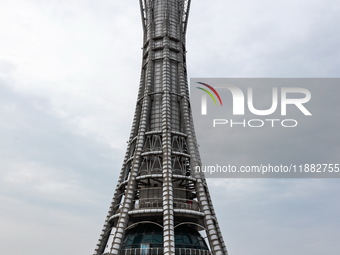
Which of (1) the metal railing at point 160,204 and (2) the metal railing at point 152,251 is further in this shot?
(1) the metal railing at point 160,204

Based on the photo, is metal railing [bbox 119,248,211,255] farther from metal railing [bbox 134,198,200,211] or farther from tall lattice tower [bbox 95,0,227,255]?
metal railing [bbox 134,198,200,211]

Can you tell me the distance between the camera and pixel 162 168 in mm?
81062

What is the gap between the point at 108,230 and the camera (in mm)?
82375

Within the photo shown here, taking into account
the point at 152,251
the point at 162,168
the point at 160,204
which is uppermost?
the point at 162,168

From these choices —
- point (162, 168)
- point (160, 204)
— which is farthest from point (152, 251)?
point (162, 168)

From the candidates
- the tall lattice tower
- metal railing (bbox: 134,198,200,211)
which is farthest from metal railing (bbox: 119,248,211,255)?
metal railing (bbox: 134,198,200,211)

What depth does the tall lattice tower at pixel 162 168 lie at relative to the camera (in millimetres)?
73938

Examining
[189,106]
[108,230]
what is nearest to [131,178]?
[108,230]

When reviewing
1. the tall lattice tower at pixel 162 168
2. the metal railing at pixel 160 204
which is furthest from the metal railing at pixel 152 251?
the metal railing at pixel 160 204

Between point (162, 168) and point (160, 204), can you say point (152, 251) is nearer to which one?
point (160, 204)

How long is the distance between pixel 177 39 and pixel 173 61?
677 centimetres

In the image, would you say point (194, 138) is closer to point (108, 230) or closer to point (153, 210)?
point (153, 210)

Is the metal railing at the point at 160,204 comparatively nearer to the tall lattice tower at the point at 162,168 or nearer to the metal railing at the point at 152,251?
the tall lattice tower at the point at 162,168

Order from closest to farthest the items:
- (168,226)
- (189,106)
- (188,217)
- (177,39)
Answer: (168,226)
(188,217)
(189,106)
(177,39)
